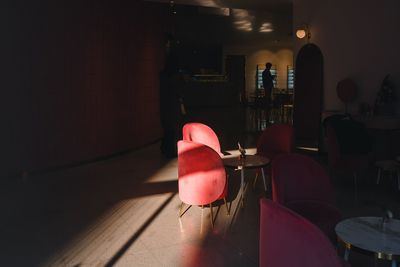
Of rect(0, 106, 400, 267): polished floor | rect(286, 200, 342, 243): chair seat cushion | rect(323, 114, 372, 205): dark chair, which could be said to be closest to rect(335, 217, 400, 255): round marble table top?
rect(0, 106, 400, 267): polished floor

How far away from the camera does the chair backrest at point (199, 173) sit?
394 centimetres

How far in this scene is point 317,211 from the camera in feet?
10.5

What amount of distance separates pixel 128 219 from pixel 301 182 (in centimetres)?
216

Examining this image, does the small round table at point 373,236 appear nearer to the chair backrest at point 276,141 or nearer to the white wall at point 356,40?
the chair backrest at point 276,141

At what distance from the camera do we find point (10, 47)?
20.5ft

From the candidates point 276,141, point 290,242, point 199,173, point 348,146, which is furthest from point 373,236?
point 348,146

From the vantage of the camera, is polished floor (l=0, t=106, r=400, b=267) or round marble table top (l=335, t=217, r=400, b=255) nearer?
round marble table top (l=335, t=217, r=400, b=255)

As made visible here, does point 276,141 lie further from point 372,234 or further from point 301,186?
point 372,234

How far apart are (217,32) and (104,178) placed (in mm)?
10706

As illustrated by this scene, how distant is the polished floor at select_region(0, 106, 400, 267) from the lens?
353 centimetres

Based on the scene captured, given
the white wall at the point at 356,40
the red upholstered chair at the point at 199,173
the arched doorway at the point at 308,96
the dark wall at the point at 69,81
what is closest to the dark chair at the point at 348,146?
the white wall at the point at 356,40

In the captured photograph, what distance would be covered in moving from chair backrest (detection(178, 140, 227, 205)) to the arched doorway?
17.0 ft

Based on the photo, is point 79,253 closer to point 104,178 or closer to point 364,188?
point 104,178

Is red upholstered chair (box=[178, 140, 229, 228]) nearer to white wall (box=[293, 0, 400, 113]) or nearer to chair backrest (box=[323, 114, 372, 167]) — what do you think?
chair backrest (box=[323, 114, 372, 167])
